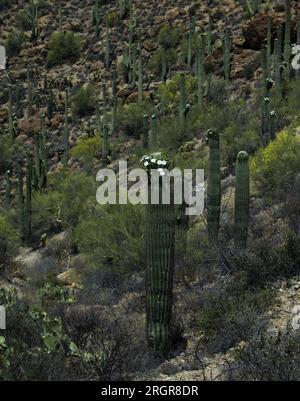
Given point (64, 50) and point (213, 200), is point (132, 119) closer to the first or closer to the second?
point (64, 50)

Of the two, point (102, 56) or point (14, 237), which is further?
point (102, 56)

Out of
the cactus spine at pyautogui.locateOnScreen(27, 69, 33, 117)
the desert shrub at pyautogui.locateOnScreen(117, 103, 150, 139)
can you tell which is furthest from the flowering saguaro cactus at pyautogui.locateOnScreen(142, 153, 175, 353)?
the cactus spine at pyautogui.locateOnScreen(27, 69, 33, 117)

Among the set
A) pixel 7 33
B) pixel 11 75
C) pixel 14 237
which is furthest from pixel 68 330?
pixel 7 33

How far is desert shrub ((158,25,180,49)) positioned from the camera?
35.7m

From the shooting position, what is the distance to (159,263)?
823 centimetres

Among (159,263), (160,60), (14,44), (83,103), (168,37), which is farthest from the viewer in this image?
(14,44)

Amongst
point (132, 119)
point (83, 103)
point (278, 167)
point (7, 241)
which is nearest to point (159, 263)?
point (278, 167)

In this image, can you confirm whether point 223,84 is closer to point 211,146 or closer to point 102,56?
point 102,56

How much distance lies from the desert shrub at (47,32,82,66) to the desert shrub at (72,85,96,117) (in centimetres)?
630

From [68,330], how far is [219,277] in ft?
10.8

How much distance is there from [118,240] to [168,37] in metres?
24.4

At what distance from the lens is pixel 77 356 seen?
296 inches

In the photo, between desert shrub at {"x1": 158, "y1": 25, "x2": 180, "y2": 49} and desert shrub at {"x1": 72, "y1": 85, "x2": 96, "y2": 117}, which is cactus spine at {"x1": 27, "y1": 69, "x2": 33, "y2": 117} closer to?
desert shrub at {"x1": 72, "y1": 85, "x2": 96, "y2": 117}

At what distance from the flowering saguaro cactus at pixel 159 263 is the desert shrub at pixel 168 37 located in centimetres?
2900
